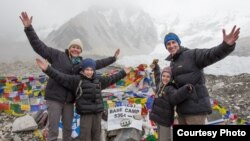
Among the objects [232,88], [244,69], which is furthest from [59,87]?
[244,69]

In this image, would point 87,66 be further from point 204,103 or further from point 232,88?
point 232,88

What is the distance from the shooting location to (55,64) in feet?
17.3

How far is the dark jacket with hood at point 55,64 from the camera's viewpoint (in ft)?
16.8

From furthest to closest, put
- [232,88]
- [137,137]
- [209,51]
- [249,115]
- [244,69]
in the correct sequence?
1. [244,69]
2. [232,88]
3. [249,115]
4. [137,137]
5. [209,51]

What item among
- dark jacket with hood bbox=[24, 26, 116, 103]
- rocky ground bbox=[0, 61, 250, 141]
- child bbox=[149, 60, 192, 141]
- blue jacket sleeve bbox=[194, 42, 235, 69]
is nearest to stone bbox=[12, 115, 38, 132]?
rocky ground bbox=[0, 61, 250, 141]

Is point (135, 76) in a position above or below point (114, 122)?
above

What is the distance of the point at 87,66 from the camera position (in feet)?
16.8

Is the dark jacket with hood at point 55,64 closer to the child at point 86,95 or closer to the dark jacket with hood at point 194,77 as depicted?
the child at point 86,95

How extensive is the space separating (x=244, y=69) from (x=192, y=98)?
22.6m

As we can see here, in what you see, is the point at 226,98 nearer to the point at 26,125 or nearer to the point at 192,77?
the point at 26,125

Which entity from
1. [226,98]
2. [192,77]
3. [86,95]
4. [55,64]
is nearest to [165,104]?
[192,77]

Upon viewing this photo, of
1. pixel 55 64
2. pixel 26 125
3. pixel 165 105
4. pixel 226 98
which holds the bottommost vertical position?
pixel 26 125

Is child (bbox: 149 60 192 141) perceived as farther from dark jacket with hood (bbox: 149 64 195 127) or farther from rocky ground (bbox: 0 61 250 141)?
rocky ground (bbox: 0 61 250 141)

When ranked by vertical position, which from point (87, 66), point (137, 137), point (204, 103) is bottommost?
point (137, 137)
